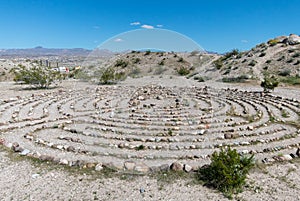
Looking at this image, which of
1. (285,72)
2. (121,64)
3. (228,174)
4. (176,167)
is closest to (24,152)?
(176,167)

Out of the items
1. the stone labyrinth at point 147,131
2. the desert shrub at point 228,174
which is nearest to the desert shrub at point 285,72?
the stone labyrinth at point 147,131

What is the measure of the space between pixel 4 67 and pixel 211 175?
3637 centimetres

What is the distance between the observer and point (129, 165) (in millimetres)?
5559

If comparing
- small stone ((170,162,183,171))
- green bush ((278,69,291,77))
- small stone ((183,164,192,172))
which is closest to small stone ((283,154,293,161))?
small stone ((183,164,192,172))

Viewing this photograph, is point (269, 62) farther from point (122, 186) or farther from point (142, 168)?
point (122, 186)

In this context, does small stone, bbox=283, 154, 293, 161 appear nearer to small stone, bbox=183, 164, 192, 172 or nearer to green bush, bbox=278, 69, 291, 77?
small stone, bbox=183, 164, 192, 172

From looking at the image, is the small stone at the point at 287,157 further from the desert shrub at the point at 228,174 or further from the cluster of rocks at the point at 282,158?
the desert shrub at the point at 228,174

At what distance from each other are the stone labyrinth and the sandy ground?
0.44 meters

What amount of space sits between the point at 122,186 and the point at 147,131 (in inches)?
138

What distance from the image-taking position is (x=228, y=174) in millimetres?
4664

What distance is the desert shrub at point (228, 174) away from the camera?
4.62m

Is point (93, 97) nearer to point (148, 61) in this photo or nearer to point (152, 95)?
point (152, 95)

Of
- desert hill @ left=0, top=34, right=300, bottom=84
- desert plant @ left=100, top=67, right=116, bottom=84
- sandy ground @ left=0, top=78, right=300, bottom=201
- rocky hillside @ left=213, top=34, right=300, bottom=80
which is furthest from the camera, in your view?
rocky hillside @ left=213, top=34, right=300, bottom=80

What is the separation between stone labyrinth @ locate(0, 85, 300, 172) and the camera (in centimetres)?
622
